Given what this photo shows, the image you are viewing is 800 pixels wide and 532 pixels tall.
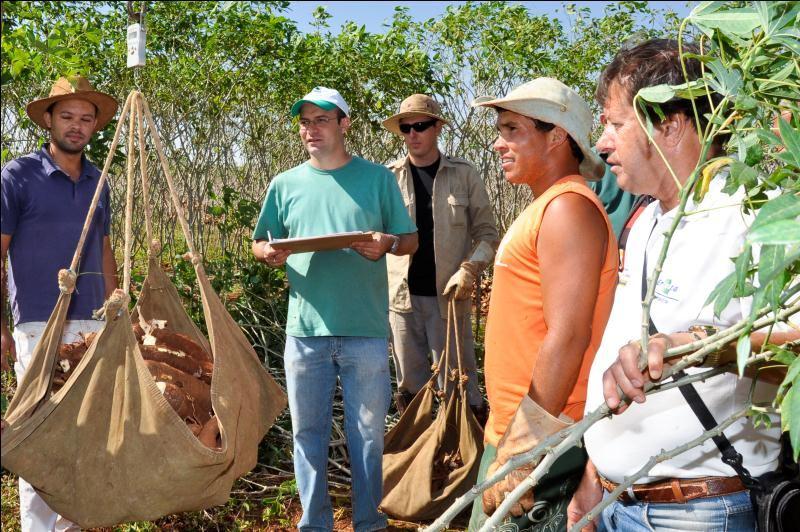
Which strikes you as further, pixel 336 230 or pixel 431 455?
pixel 431 455

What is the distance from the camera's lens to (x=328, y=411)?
3.46 m

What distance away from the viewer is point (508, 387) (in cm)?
197

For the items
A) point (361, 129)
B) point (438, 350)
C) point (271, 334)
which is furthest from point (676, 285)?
point (361, 129)

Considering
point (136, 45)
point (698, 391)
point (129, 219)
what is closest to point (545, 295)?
point (698, 391)

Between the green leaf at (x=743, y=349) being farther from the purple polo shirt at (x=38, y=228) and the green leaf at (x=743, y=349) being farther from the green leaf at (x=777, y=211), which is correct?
the purple polo shirt at (x=38, y=228)

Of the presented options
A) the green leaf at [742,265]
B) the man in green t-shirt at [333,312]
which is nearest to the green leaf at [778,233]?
the green leaf at [742,265]

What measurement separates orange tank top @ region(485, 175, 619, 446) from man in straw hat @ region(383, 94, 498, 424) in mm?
2628

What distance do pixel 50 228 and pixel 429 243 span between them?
2.16 meters

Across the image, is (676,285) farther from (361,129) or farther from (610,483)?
(361,129)

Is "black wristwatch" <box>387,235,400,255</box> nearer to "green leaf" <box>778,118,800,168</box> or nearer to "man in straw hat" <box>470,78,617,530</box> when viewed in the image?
"man in straw hat" <box>470,78,617,530</box>

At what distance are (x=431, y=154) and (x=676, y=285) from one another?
3.41 metres

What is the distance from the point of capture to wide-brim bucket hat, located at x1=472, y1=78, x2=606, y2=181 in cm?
199

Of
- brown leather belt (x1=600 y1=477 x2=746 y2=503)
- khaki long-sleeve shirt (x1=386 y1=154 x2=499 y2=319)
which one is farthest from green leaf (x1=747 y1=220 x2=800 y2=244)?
khaki long-sleeve shirt (x1=386 y1=154 x2=499 y2=319)

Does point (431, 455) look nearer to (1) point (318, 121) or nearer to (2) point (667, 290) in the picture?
(1) point (318, 121)
